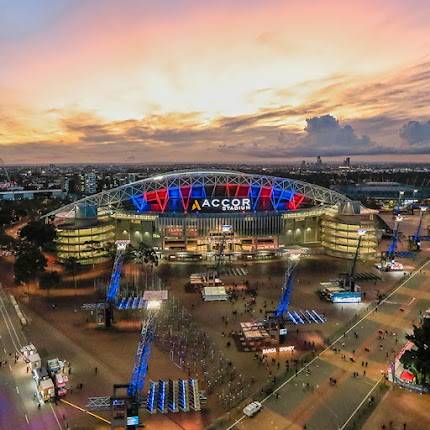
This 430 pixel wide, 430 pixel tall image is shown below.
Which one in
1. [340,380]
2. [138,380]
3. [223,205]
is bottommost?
[340,380]

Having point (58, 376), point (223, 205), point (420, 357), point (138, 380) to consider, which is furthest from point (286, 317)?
point (223, 205)

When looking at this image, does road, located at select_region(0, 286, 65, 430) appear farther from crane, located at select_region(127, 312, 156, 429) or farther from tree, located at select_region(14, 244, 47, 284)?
tree, located at select_region(14, 244, 47, 284)

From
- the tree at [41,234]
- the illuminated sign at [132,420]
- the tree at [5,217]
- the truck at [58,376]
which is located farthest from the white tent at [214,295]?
the tree at [5,217]

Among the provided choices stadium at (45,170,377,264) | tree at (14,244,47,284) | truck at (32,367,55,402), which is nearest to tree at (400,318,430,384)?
truck at (32,367,55,402)

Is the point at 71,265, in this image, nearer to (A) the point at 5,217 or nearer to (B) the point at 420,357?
(B) the point at 420,357

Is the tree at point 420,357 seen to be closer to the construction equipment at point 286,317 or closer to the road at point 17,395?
the construction equipment at point 286,317

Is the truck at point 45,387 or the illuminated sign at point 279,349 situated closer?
the truck at point 45,387
